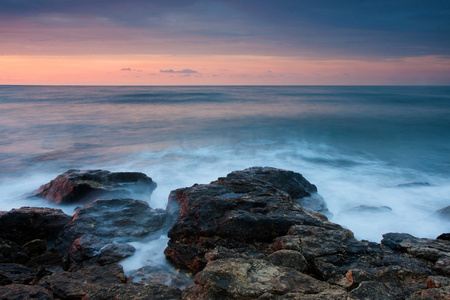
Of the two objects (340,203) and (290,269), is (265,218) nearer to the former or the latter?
(290,269)

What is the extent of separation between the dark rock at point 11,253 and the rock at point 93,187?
2650 mm

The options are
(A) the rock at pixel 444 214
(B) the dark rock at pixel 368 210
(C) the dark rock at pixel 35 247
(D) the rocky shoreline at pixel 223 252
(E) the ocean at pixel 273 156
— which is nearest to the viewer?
(D) the rocky shoreline at pixel 223 252

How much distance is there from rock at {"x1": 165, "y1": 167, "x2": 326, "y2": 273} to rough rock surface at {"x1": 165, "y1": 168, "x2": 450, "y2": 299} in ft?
0.05

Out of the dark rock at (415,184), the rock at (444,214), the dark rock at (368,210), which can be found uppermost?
the rock at (444,214)

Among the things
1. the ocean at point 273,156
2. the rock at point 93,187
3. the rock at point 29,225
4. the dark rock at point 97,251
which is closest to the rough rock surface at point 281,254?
the dark rock at point 97,251

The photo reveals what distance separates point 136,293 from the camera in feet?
11.7

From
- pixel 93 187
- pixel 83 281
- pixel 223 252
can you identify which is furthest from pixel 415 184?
pixel 83 281

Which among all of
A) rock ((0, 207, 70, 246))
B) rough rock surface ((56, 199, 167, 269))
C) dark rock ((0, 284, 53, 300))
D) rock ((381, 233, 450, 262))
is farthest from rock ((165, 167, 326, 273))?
rock ((0, 207, 70, 246))

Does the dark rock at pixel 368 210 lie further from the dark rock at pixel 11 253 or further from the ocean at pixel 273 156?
the dark rock at pixel 11 253

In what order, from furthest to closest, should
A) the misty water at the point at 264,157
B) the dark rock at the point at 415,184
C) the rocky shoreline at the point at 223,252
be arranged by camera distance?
the dark rock at the point at 415,184
the misty water at the point at 264,157
the rocky shoreline at the point at 223,252

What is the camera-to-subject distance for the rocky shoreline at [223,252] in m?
3.34

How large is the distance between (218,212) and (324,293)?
2347 mm

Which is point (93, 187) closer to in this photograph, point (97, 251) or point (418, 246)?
point (97, 251)

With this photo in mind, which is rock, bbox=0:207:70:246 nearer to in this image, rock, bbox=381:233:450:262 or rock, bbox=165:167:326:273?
rock, bbox=165:167:326:273
